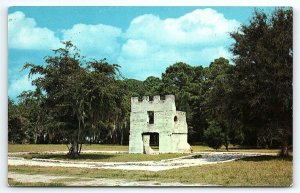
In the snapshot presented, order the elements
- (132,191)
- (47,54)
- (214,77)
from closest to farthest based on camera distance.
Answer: (132,191) < (47,54) < (214,77)

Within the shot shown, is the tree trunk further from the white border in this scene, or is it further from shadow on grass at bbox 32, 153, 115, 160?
the white border

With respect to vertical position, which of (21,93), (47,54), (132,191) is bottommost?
(132,191)

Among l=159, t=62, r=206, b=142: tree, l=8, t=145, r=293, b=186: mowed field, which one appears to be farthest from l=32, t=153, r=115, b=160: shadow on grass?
l=159, t=62, r=206, b=142: tree

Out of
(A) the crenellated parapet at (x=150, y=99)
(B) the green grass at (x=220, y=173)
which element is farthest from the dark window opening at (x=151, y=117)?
(B) the green grass at (x=220, y=173)

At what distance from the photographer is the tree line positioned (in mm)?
10430

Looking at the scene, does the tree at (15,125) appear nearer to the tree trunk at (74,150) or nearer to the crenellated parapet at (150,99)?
the tree trunk at (74,150)

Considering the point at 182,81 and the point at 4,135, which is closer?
the point at 4,135

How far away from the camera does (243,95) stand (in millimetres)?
11367

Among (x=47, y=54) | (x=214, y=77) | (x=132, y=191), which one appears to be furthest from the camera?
(x=214, y=77)

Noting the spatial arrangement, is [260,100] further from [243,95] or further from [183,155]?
[183,155]

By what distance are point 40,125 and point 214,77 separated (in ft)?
11.7

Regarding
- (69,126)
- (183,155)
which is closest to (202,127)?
(183,155)

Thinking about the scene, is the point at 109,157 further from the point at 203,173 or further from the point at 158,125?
the point at 203,173

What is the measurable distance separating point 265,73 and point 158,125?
2750 mm
